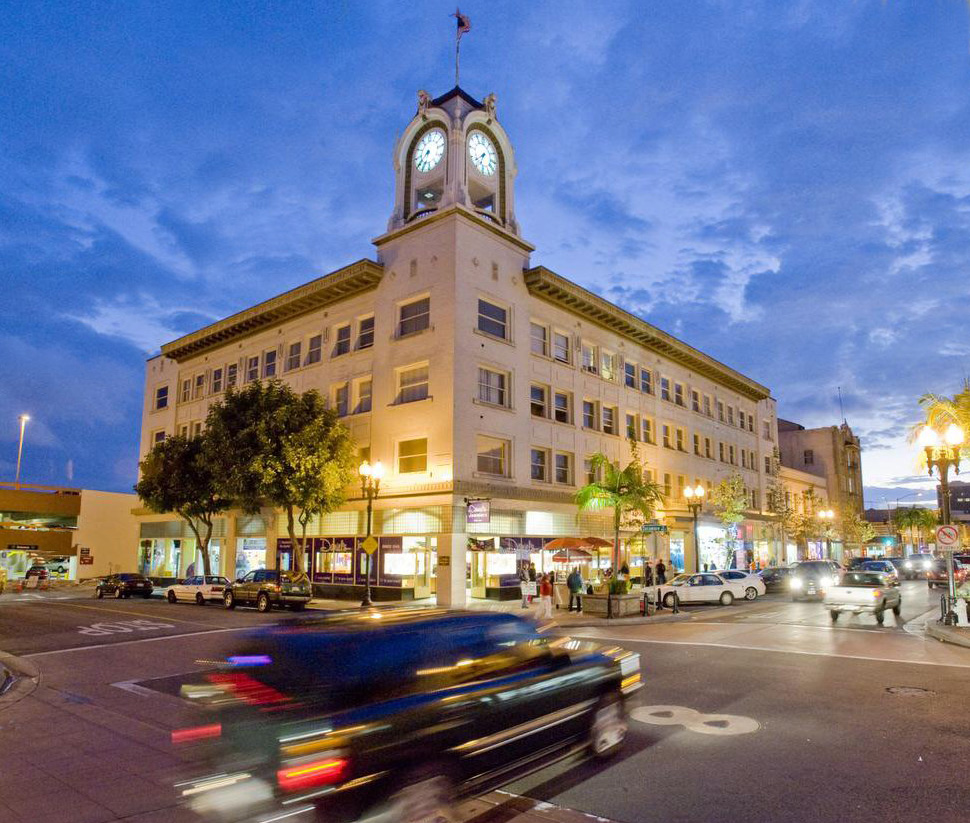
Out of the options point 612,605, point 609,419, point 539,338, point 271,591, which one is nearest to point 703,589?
point 612,605

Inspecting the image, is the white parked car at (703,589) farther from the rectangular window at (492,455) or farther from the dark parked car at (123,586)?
the dark parked car at (123,586)

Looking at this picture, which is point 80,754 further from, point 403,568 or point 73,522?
point 73,522

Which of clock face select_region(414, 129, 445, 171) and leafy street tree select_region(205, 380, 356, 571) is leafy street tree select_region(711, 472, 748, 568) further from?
clock face select_region(414, 129, 445, 171)

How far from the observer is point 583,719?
7.68 meters

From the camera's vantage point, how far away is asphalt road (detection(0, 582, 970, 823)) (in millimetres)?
6629

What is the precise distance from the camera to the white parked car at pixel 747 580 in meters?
33.2

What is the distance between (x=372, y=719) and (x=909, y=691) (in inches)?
383


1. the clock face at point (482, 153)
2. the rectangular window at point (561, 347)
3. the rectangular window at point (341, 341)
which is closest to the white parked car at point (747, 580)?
the rectangular window at point (561, 347)

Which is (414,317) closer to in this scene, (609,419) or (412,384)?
(412,384)

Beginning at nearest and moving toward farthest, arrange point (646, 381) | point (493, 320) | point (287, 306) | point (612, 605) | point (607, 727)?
1. point (607, 727)
2. point (612, 605)
3. point (493, 320)
4. point (287, 306)
5. point (646, 381)

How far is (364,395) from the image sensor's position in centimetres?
3634

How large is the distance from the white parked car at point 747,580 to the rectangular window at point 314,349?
22.9 m

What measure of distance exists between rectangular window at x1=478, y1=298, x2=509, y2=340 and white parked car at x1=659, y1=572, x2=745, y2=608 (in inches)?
533

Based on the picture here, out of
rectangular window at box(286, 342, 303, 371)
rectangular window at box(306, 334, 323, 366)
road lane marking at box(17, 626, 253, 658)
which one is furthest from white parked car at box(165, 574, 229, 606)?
rectangular window at box(286, 342, 303, 371)
